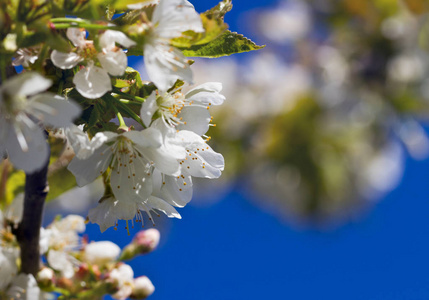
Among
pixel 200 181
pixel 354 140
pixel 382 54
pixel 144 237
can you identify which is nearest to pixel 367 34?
pixel 382 54

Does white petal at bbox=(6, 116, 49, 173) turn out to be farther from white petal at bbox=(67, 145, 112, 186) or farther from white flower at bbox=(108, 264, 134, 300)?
white flower at bbox=(108, 264, 134, 300)

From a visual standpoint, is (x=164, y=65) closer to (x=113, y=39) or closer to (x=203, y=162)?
(x=113, y=39)

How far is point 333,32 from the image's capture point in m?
5.66

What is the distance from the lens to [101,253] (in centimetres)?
91

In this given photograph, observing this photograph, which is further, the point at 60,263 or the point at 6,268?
the point at 60,263

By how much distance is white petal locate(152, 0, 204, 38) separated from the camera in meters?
0.65

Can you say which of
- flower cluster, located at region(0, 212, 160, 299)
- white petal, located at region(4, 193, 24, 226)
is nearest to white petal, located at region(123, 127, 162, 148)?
flower cluster, located at region(0, 212, 160, 299)

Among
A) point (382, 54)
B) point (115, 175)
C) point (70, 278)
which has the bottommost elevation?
point (382, 54)

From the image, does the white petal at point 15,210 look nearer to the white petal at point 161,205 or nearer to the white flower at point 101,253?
the white flower at point 101,253

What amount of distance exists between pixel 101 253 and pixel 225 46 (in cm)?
42

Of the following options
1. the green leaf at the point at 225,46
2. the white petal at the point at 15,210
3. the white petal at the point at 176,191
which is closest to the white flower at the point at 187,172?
the white petal at the point at 176,191

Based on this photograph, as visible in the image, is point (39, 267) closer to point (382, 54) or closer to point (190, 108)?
point (190, 108)

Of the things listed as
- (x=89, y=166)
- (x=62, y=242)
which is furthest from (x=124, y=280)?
(x=89, y=166)

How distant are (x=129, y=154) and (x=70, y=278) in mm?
293
